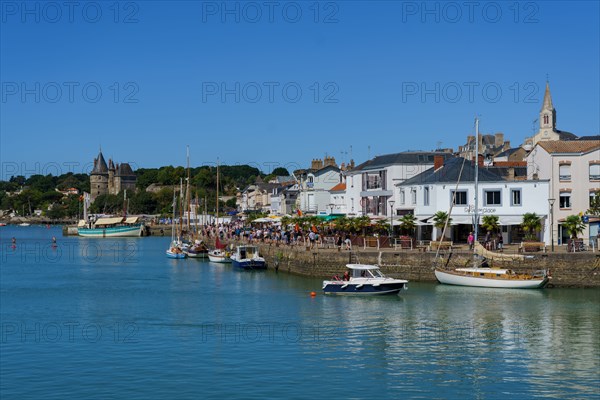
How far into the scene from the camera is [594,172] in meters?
61.7

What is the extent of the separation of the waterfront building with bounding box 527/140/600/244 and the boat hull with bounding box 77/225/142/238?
11098 centimetres

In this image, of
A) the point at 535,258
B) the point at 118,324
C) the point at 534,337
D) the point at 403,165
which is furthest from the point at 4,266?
the point at 534,337

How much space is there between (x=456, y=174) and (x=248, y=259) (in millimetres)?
18356

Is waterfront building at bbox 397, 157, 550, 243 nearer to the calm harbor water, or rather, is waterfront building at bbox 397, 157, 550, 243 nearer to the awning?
the calm harbor water

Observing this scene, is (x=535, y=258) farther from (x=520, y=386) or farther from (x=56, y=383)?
(x=56, y=383)

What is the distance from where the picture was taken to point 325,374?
3009 cm

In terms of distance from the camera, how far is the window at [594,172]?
61.6m

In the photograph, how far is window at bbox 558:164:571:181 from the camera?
62.1m

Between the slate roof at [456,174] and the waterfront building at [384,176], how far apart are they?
388cm

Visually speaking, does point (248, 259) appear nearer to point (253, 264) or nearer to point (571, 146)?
point (253, 264)

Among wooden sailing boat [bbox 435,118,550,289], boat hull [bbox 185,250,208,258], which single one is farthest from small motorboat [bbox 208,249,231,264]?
wooden sailing boat [bbox 435,118,550,289]

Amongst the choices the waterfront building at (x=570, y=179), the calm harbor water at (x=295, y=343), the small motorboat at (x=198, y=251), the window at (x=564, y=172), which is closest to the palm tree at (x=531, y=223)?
the waterfront building at (x=570, y=179)

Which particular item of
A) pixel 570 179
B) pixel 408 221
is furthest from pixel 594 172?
pixel 408 221

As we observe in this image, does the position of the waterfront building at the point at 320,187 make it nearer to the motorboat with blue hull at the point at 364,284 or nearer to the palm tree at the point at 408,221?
the palm tree at the point at 408,221
